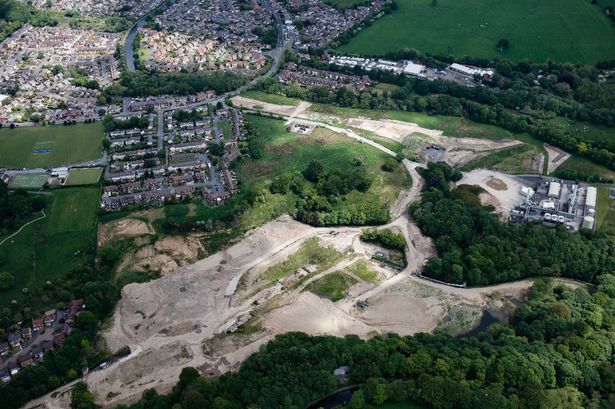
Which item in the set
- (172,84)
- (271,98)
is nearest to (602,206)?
(271,98)

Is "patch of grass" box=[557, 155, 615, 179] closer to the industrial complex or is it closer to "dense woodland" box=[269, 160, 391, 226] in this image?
the industrial complex

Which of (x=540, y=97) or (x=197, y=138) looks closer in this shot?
(x=197, y=138)

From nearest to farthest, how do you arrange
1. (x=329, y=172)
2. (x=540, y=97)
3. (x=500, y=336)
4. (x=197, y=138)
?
(x=500, y=336)
(x=329, y=172)
(x=197, y=138)
(x=540, y=97)

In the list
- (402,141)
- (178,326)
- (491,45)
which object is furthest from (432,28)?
(178,326)

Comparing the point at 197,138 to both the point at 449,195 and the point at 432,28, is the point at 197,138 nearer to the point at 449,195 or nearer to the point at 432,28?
the point at 449,195

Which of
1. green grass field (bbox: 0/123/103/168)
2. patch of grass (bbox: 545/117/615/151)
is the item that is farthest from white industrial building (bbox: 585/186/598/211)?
green grass field (bbox: 0/123/103/168)

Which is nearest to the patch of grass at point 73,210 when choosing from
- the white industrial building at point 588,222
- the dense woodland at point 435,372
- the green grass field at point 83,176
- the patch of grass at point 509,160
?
the green grass field at point 83,176

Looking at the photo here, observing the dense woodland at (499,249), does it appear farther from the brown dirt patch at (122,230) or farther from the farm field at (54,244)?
the farm field at (54,244)
